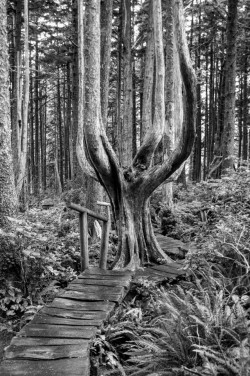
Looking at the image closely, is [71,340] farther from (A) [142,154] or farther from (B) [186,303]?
(A) [142,154]

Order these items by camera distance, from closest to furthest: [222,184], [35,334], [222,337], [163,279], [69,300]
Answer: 1. [222,337]
2. [35,334]
3. [69,300]
4. [163,279]
5. [222,184]

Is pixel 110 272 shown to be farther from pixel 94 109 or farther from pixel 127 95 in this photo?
pixel 127 95

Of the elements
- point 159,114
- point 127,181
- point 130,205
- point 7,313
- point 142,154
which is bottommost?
point 7,313

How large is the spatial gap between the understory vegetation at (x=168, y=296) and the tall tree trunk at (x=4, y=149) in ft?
1.39

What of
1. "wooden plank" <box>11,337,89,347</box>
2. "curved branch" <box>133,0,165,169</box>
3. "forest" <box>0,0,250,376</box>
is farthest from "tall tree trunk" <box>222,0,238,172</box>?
"wooden plank" <box>11,337,89,347</box>

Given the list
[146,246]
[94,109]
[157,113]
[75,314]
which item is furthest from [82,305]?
[157,113]

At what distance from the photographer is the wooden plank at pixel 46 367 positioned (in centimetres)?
332

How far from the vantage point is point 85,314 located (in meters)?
4.74

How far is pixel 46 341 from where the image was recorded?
3.97 m

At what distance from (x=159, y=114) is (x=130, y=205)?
2104 mm

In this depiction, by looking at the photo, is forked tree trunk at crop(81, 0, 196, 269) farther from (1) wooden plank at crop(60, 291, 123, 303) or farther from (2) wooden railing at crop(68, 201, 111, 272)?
(1) wooden plank at crop(60, 291, 123, 303)

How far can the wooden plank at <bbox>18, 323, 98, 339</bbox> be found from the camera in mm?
4113

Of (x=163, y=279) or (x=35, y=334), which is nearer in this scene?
(x=35, y=334)

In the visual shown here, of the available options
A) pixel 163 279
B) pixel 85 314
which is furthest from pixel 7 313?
pixel 163 279
